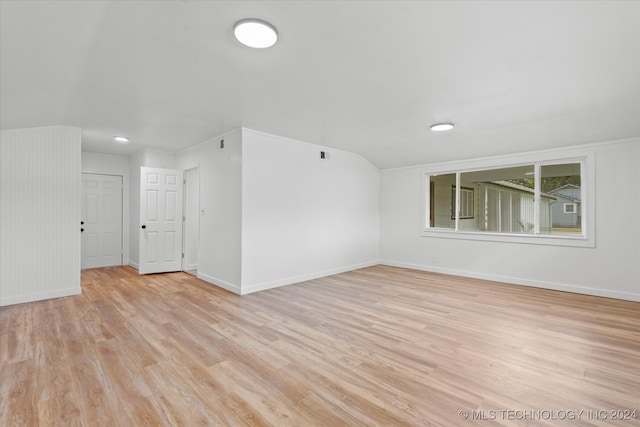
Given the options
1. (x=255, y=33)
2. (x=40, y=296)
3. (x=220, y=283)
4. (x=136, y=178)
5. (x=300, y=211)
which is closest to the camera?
(x=255, y=33)

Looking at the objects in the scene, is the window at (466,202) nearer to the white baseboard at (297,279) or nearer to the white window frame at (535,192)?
the white window frame at (535,192)

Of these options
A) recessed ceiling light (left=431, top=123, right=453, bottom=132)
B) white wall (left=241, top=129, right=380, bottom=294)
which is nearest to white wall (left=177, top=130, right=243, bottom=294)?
white wall (left=241, top=129, right=380, bottom=294)

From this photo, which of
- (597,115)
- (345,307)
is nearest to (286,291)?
(345,307)

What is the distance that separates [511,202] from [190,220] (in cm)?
660

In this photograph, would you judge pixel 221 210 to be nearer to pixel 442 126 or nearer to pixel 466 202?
pixel 442 126

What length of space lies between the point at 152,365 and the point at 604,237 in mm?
6140

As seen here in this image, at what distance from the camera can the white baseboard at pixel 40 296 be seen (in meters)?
3.89

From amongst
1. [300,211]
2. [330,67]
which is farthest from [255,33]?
[300,211]

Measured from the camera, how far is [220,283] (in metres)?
4.83

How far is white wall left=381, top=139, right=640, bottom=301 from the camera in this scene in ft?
A: 13.8

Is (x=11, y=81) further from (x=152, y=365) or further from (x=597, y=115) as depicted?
(x=597, y=115)

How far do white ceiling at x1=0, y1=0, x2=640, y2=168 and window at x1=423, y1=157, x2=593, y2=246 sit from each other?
76cm

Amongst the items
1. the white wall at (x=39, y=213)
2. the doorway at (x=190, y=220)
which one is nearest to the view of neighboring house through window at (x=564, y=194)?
the doorway at (x=190, y=220)

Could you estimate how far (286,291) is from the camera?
4.59 m
